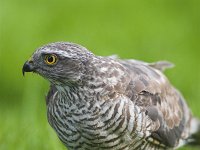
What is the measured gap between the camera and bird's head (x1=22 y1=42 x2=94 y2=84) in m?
7.19

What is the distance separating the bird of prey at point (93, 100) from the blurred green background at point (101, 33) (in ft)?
9.54

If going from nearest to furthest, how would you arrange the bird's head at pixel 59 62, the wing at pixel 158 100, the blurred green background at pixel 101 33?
the bird's head at pixel 59 62 < the wing at pixel 158 100 < the blurred green background at pixel 101 33

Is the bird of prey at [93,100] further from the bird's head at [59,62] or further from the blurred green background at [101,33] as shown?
the blurred green background at [101,33]

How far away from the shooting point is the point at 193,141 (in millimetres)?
9102

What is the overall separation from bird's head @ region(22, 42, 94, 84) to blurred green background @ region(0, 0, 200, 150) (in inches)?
126

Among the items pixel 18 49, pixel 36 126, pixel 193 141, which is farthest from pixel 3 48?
pixel 193 141

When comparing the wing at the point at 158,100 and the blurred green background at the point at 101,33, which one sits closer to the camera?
the wing at the point at 158,100

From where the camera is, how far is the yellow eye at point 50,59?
7.20 meters

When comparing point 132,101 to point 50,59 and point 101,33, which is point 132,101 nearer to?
point 50,59

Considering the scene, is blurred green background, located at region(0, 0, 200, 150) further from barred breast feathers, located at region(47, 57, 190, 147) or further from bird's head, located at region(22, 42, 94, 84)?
bird's head, located at region(22, 42, 94, 84)

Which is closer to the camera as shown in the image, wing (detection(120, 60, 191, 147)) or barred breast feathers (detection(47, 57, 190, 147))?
barred breast feathers (detection(47, 57, 190, 147))

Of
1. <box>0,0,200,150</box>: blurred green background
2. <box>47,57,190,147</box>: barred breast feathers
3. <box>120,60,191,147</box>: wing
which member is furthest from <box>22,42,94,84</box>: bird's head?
<box>0,0,200,150</box>: blurred green background

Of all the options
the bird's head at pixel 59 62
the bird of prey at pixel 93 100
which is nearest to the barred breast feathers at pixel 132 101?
the bird of prey at pixel 93 100

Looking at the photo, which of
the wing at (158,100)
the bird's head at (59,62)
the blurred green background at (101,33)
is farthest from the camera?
the blurred green background at (101,33)
